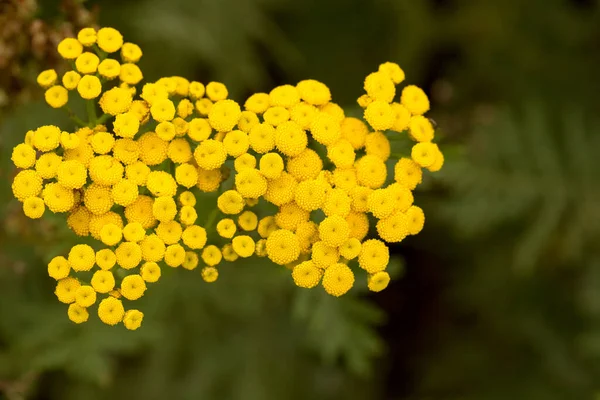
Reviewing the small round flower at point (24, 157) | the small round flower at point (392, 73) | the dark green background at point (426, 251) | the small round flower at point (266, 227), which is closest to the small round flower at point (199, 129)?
the small round flower at point (266, 227)

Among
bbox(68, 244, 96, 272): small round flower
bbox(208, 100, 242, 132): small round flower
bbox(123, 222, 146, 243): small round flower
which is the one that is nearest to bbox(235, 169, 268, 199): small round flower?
bbox(208, 100, 242, 132): small round flower

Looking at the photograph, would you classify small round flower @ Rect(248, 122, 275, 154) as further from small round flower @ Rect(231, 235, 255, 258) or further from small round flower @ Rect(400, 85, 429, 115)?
small round flower @ Rect(400, 85, 429, 115)

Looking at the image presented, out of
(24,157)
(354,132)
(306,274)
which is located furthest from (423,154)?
(24,157)

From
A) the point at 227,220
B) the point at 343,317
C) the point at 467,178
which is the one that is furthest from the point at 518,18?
the point at 227,220

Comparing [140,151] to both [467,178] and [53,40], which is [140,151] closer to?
[53,40]

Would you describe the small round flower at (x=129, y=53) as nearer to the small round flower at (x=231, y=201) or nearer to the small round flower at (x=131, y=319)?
the small round flower at (x=231, y=201)

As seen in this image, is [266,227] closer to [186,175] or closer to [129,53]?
[186,175]
